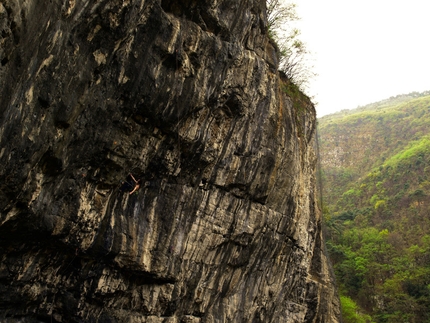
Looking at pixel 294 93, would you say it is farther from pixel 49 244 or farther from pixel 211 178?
pixel 49 244

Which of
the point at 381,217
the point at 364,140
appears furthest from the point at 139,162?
the point at 364,140

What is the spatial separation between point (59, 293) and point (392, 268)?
97.7ft

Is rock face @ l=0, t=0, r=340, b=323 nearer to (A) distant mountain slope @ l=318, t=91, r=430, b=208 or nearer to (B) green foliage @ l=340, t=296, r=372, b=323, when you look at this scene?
(B) green foliage @ l=340, t=296, r=372, b=323

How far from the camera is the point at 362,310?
93.8 ft

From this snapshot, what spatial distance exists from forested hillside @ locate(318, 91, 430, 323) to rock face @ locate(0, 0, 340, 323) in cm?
1809

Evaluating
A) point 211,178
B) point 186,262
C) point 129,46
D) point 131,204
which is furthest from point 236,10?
point 186,262

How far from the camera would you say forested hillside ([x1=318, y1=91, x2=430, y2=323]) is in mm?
27969

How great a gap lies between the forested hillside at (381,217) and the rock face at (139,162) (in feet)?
59.4

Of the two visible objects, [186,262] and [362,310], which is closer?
[186,262]

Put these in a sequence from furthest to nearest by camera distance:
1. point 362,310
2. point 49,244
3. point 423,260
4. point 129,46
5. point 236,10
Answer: point 423,260 → point 362,310 → point 236,10 → point 49,244 → point 129,46

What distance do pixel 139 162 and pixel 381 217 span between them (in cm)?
3880

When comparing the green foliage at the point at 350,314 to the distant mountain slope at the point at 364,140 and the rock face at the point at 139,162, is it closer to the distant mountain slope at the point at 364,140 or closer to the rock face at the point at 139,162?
the rock face at the point at 139,162

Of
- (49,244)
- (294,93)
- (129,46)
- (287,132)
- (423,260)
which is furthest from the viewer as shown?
(423,260)

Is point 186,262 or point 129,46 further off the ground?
point 129,46
